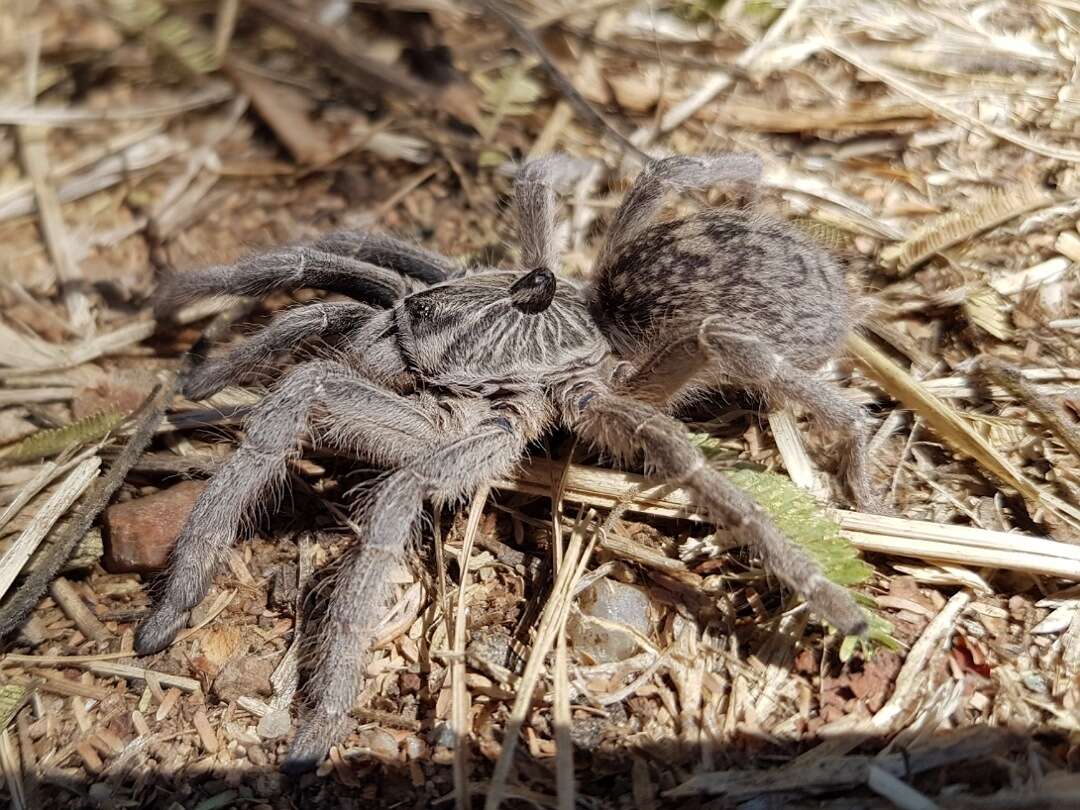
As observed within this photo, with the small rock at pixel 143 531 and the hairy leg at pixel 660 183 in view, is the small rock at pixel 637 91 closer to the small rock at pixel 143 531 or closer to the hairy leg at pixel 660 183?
the hairy leg at pixel 660 183

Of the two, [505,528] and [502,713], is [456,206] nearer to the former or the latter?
[505,528]

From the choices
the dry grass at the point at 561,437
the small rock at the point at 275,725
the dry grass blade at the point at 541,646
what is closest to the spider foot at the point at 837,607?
the dry grass at the point at 561,437

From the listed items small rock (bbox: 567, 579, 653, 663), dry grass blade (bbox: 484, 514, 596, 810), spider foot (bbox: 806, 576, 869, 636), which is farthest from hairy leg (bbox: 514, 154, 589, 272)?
spider foot (bbox: 806, 576, 869, 636)

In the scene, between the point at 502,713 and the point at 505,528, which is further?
the point at 505,528

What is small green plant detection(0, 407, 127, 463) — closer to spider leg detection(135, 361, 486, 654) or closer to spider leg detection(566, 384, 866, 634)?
spider leg detection(135, 361, 486, 654)

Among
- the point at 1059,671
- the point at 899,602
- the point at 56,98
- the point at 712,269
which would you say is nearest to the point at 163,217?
the point at 56,98
